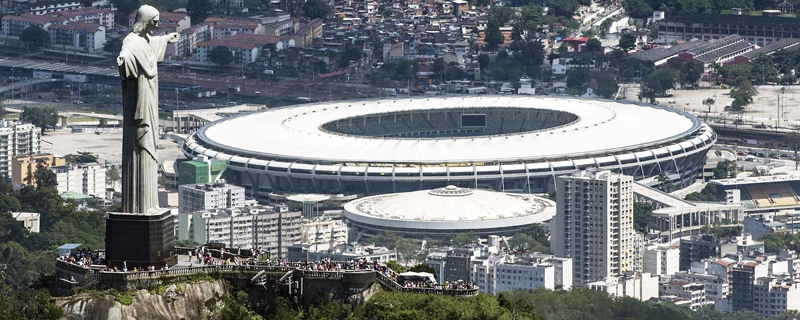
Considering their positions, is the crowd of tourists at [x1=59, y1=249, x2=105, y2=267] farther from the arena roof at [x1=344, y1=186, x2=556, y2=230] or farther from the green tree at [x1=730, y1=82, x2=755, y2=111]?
the green tree at [x1=730, y1=82, x2=755, y2=111]

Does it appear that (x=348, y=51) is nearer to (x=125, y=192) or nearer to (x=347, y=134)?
(x=347, y=134)

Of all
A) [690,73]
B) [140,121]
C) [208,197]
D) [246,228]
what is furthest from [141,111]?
[690,73]

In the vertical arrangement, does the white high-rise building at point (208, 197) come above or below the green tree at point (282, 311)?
below

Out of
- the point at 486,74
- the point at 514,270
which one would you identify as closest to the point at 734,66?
the point at 486,74

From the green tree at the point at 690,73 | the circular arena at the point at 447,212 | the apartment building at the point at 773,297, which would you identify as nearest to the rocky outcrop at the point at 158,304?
the apartment building at the point at 773,297

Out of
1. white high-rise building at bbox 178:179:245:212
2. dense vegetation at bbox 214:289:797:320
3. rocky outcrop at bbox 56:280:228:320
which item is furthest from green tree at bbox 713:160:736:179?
rocky outcrop at bbox 56:280:228:320

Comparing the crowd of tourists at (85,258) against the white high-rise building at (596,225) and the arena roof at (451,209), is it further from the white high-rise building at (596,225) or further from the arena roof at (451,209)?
the arena roof at (451,209)

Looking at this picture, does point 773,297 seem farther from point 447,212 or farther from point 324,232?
point 324,232
